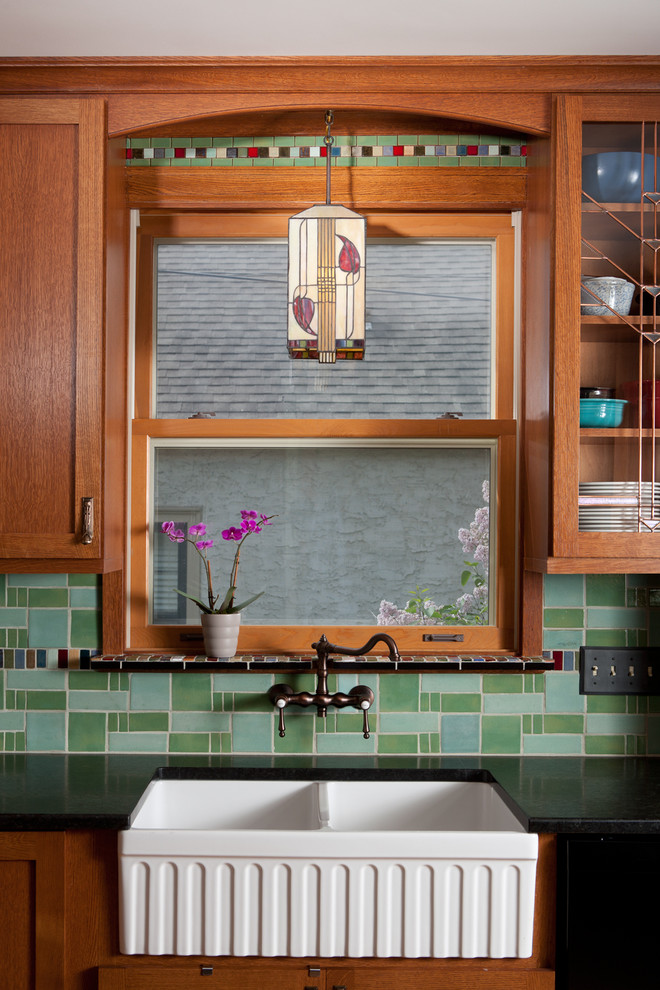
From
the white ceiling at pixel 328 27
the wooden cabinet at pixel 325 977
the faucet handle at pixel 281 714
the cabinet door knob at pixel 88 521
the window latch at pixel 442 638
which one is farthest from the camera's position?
the window latch at pixel 442 638

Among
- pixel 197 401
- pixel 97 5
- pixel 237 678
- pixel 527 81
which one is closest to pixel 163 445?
pixel 197 401

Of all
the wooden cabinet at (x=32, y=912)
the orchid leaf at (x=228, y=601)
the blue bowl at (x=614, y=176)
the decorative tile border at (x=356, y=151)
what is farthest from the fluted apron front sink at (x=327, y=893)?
the decorative tile border at (x=356, y=151)

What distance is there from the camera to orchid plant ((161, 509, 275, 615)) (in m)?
2.21

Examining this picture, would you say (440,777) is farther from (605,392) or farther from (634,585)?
(605,392)

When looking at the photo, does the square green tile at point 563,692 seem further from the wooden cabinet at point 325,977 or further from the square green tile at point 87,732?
the square green tile at point 87,732

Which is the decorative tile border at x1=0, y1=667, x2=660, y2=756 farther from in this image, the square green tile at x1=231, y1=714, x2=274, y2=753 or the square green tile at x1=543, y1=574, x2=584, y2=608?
the square green tile at x1=543, y1=574, x2=584, y2=608

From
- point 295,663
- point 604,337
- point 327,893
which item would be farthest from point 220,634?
point 604,337

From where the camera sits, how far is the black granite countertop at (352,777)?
5.54ft

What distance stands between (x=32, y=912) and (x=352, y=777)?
0.76 m

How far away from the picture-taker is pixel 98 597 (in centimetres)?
225

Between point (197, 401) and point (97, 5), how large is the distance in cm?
96

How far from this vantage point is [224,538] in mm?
2213

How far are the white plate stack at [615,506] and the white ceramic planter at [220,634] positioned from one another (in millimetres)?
912

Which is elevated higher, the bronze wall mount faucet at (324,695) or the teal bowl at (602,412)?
the teal bowl at (602,412)
